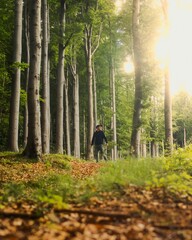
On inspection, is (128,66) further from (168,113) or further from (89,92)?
(168,113)

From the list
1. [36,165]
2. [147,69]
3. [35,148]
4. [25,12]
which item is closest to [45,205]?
[36,165]

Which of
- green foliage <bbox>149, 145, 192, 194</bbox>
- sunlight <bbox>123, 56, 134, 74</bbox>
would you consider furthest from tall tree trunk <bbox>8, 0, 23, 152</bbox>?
sunlight <bbox>123, 56, 134, 74</bbox>

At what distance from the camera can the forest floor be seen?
3.96 metres

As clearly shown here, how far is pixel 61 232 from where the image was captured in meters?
4.01

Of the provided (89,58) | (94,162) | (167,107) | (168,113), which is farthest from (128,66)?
(168,113)

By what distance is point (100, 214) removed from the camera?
4559 millimetres

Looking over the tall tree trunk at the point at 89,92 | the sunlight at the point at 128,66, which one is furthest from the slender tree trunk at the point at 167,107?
the sunlight at the point at 128,66

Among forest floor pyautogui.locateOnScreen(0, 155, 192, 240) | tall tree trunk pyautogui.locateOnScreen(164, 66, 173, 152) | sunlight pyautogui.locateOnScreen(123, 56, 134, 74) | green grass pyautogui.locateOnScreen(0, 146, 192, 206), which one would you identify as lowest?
forest floor pyautogui.locateOnScreen(0, 155, 192, 240)

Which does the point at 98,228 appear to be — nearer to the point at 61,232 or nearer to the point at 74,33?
the point at 61,232

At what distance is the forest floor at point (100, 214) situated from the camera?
396 centimetres

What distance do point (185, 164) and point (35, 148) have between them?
620 centimetres

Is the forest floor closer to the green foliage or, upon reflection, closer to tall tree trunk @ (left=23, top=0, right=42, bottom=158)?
the green foliage

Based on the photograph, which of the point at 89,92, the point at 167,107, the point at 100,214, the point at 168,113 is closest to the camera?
the point at 100,214

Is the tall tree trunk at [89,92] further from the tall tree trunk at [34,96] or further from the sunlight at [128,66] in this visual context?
the sunlight at [128,66]
